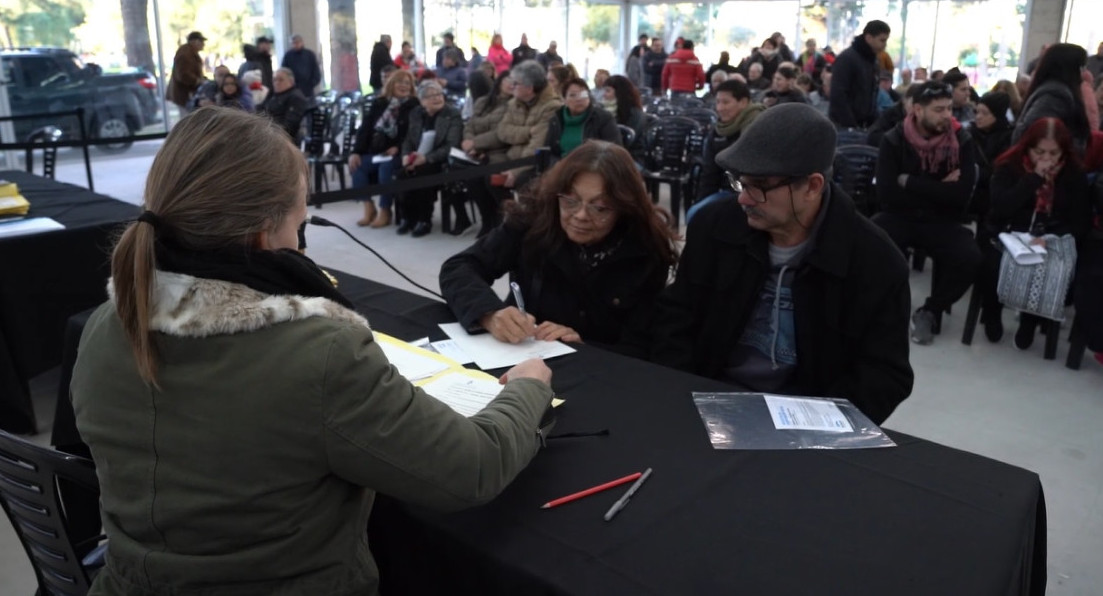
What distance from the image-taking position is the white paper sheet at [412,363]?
1.62m

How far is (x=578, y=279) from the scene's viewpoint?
226 cm

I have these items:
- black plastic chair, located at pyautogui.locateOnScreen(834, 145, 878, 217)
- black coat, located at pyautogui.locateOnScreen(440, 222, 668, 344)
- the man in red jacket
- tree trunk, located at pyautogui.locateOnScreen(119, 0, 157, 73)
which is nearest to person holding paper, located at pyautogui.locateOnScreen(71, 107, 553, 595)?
black coat, located at pyautogui.locateOnScreen(440, 222, 668, 344)

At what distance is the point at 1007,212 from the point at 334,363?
3821mm

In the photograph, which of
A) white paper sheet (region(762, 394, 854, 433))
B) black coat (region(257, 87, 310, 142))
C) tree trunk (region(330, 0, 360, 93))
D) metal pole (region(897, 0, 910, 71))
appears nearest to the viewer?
white paper sheet (region(762, 394, 854, 433))

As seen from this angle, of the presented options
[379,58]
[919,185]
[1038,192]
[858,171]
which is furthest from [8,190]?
[379,58]

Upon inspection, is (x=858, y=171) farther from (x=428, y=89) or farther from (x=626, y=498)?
(x=626, y=498)

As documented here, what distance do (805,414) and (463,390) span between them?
0.62m

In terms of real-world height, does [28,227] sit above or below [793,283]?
below

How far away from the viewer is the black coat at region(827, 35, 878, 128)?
6.09 metres

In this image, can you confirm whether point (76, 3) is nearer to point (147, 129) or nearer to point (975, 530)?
point (147, 129)

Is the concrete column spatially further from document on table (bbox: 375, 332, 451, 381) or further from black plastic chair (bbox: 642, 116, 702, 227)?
document on table (bbox: 375, 332, 451, 381)

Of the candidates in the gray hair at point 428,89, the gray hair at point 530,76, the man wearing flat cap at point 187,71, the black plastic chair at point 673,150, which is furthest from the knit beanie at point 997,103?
the man wearing flat cap at point 187,71

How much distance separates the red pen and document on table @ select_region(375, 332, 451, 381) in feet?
1.65

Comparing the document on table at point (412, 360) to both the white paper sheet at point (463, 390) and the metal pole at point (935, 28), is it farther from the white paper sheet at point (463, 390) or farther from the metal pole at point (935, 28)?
the metal pole at point (935, 28)
